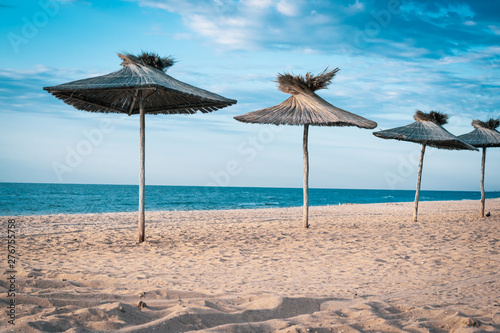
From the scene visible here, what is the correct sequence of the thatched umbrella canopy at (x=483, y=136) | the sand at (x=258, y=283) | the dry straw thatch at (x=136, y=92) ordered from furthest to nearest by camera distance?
the thatched umbrella canopy at (x=483, y=136) < the dry straw thatch at (x=136, y=92) < the sand at (x=258, y=283)

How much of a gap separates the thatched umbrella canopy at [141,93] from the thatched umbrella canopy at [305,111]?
141 cm

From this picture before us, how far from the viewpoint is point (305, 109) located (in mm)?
8781

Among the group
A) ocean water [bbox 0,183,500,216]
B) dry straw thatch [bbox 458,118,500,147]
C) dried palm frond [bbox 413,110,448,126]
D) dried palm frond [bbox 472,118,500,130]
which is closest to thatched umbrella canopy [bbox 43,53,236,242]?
dried palm frond [bbox 413,110,448,126]

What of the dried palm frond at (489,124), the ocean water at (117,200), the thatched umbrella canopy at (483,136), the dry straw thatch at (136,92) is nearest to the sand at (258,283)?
the dry straw thatch at (136,92)

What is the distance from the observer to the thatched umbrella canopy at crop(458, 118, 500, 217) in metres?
13.3

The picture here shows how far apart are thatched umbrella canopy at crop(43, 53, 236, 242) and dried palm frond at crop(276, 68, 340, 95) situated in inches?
84.3

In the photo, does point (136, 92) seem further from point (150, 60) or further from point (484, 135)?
point (484, 135)

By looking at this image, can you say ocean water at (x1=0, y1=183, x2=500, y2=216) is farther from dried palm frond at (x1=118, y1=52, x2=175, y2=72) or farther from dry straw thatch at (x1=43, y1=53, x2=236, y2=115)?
dried palm frond at (x1=118, y1=52, x2=175, y2=72)

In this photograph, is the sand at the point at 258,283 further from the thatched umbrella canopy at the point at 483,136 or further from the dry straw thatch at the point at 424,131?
the thatched umbrella canopy at the point at 483,136

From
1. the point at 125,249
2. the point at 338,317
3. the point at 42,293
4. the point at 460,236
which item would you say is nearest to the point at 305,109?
the point at 460,236

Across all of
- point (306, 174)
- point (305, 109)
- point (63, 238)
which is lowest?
point (63, 238)

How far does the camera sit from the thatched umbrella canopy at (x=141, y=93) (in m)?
6.22

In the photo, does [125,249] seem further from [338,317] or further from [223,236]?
[338,317]

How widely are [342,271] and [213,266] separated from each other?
1833 mm
